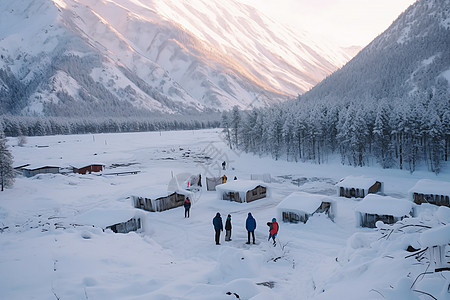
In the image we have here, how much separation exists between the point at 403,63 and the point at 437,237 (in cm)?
9323

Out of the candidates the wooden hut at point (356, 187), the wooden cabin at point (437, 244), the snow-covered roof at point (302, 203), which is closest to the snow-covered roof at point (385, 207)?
the snow-covered roof at point (302, 203)

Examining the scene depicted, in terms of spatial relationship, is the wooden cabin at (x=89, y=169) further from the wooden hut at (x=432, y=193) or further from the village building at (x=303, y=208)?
the wooden hut at (x=432, y=193)

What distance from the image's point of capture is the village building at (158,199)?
816 inches

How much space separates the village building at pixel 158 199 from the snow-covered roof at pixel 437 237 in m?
18.2

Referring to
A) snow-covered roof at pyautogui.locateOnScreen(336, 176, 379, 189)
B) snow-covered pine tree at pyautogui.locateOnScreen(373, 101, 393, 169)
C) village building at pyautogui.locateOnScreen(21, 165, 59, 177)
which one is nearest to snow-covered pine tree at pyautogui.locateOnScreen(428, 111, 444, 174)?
snow-covered pine tree at pyautogui.locateOnScreen(373, 101, 393, 169)

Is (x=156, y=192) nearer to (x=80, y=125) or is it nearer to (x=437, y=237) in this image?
(x=437, y=237)

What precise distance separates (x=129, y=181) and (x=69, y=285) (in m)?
28.8

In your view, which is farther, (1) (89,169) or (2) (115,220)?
(1) (89,169)

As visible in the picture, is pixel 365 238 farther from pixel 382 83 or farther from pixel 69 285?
pixel 382 83

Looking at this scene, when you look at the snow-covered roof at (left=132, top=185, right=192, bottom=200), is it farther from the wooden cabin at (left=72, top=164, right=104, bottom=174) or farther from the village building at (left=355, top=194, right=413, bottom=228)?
the wooden cabin at (left=72, top=164, right=104, bottom=174)

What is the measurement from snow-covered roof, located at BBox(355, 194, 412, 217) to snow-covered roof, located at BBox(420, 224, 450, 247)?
43.8 feet

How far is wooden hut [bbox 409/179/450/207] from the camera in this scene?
829 inches

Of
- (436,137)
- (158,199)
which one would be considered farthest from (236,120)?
(158,199)

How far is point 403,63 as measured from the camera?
260 ft
